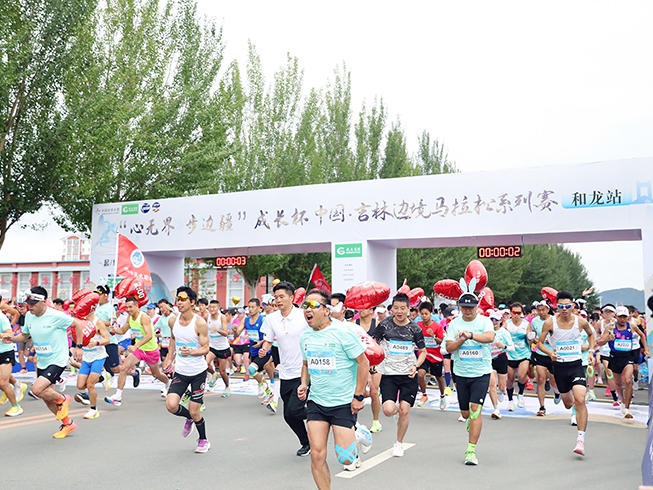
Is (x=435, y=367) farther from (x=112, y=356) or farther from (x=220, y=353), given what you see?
(x=112, y=356)

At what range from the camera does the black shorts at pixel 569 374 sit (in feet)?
27.3

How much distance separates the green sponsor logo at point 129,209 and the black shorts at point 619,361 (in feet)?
49.2

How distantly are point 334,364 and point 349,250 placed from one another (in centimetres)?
1219

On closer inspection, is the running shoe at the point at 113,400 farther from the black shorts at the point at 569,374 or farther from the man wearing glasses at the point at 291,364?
the black shorts at the point at 569,374

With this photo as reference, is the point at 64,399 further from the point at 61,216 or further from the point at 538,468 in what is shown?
the point at 61,216

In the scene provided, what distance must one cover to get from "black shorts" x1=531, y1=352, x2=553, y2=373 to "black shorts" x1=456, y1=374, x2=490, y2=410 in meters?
3.68

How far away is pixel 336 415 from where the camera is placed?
17.9 feet

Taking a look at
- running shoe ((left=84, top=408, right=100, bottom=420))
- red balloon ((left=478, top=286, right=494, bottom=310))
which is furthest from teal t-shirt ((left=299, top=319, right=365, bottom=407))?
running shoe ((left=84, top=408, right=100, bottom=420))

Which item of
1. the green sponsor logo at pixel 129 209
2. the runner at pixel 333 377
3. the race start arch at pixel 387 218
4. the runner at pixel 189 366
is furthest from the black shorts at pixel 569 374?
the green sponsor logo at pixel 129 209

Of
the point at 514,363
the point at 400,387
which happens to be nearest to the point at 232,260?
the point at 514,363

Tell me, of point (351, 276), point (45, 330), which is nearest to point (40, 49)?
point (351, 276)

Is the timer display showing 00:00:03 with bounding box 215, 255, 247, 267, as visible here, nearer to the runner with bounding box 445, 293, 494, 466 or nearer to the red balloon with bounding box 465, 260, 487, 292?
the red balloon with bounding box 465, 260, 487, 292

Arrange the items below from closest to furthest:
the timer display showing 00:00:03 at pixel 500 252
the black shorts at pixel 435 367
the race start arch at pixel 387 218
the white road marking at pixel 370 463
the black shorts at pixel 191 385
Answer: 1. the white road marking at pixel 370 463
2. the black shorts at pixel 191 385
3. the black shorts at pixel 435 367
4. the race start arch at pixel 387 218
5. the timer display showing 00:00:03 at pixel 500 252

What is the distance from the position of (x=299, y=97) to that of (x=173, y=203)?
40.6ft
